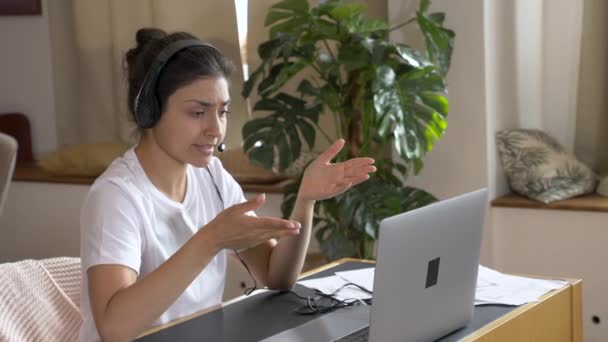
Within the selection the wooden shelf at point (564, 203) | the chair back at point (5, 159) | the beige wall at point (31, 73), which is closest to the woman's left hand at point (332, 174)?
the chair back at point (5, 159)

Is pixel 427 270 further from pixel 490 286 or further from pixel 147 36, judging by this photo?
pixel 147 36

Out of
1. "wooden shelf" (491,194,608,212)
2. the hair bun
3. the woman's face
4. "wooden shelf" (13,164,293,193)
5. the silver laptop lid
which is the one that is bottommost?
"wooden shelf" (13,164,293,193)

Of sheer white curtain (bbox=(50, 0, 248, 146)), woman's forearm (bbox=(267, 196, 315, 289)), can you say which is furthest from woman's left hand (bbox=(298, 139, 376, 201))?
sheer white curtain (bbox=(50, 0, 248, 146))

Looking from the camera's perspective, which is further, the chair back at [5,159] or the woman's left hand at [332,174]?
the chair back at [5,159]

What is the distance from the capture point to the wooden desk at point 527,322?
5.60 ft

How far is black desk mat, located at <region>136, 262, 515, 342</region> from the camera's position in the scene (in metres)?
1.69

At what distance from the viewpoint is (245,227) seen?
5.20 ft

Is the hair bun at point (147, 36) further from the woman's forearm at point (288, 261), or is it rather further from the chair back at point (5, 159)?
the chair back at point (5, 159)

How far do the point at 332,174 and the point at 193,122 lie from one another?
0.27 m

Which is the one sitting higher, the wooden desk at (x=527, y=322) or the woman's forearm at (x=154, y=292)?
the woman's forearm at (x=154, y=292)

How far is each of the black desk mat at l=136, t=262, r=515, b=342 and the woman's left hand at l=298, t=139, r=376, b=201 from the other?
0.72 feet

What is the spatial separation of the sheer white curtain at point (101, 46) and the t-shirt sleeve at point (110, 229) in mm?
2279

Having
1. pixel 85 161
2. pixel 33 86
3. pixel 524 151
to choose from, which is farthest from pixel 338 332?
pixel 33 86

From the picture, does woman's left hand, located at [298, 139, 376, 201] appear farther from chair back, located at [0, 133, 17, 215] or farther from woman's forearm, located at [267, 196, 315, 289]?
chair back, located at [0, 133, 17, 215]
